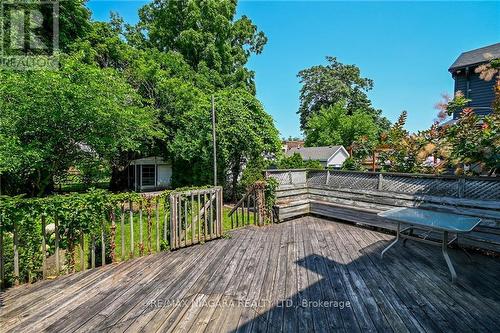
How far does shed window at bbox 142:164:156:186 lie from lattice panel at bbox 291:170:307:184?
1331 centimetres

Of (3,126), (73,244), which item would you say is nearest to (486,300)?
(73,244)

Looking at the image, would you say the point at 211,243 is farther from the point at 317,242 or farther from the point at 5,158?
the point at 5,158

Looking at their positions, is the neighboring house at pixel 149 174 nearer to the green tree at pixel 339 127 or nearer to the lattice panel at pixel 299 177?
the lattice panel at pixel 299 177

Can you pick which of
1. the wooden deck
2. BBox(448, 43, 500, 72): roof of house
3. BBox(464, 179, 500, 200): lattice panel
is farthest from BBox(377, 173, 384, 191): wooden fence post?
BBox(448, 43, 500, 72): roof of house

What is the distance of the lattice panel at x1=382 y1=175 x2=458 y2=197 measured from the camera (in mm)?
4434

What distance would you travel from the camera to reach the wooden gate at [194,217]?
419 cm

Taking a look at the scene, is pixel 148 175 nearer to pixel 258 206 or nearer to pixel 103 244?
pixel 258 206

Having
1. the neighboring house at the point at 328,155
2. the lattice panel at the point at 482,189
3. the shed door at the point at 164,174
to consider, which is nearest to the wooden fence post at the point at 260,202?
the lattice panel at the point at 482,189

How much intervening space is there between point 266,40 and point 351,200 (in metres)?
19.9

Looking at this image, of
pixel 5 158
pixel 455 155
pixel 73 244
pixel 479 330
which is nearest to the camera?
pixel 479 330

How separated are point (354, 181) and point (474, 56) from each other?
859 centimetres

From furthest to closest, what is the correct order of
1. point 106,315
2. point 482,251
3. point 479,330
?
1. point 482,251
2. point 106,315
3. point 479,330

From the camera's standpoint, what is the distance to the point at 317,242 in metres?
4.62

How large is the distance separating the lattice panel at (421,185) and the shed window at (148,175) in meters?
15.4
